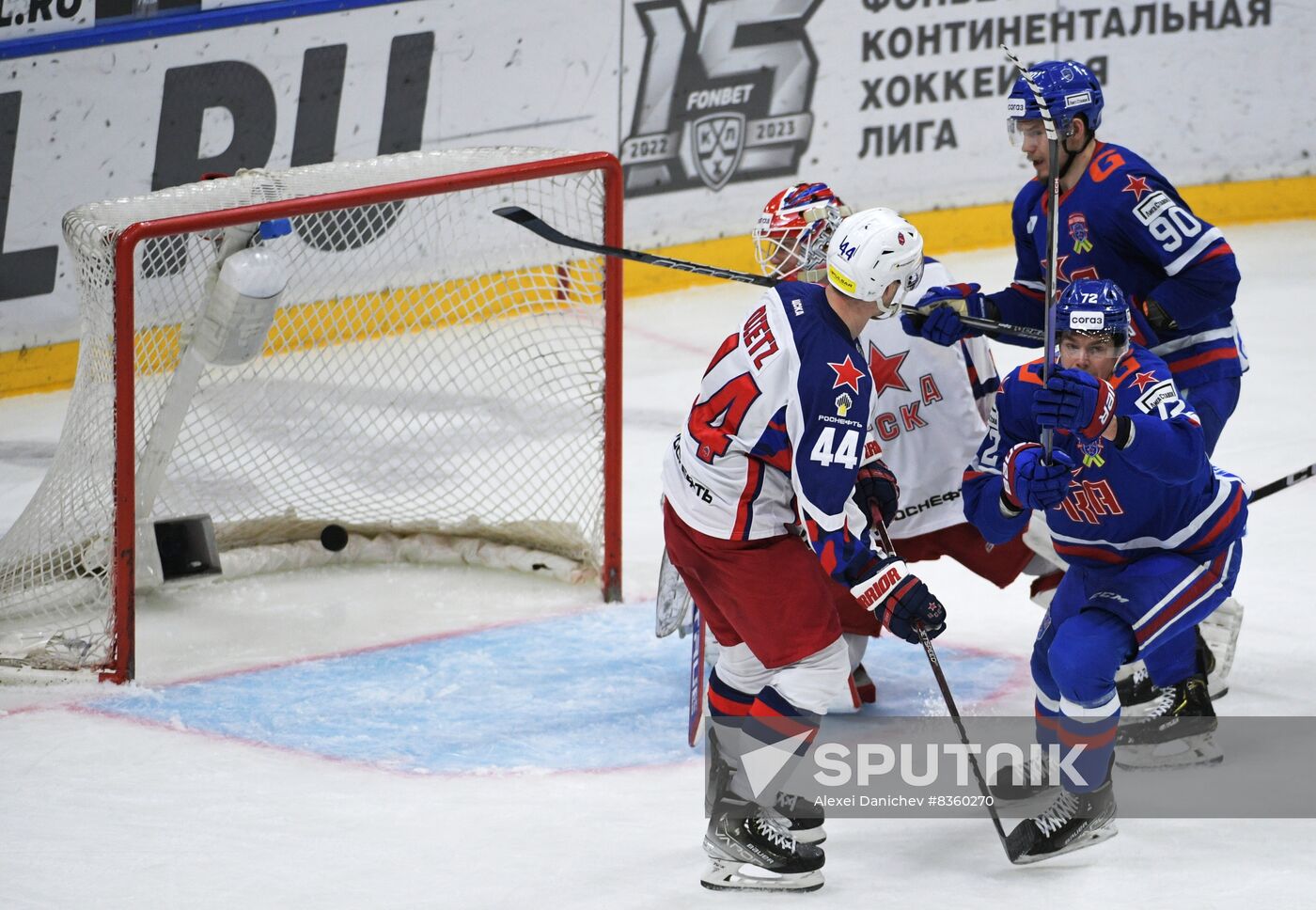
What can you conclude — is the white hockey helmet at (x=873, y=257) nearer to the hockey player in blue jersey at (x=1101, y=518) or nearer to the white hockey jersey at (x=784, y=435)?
Answer: the white hockey jersey at (x=784, y=435)

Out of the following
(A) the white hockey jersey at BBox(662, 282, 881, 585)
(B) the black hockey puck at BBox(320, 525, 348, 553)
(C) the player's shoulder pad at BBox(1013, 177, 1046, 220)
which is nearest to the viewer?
(A) the white hockey jersey at BBox(662, 282, 881, 585)

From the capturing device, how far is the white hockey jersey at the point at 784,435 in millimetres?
3078

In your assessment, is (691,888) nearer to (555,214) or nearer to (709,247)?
(555,214)

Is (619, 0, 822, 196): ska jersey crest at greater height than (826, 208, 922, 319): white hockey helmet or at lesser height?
greater

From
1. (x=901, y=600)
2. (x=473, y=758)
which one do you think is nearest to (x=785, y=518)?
(x=901, y=600)

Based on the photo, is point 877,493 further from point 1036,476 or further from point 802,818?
point 802,818

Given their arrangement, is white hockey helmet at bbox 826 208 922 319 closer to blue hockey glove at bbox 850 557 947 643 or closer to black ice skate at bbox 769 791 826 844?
blue hockey glove at bbox 850 557 947 643

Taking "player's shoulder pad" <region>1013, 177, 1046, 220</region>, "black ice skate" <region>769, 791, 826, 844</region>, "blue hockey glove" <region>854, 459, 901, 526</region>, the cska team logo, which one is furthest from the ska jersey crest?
"black ice skate" <region>769, 791, 826, 844</region>

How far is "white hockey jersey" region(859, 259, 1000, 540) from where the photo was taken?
4.07 metres

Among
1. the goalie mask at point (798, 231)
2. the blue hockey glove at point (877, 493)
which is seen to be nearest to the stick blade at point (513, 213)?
the goalie mask at point (798, 231)

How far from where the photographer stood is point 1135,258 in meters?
4.06

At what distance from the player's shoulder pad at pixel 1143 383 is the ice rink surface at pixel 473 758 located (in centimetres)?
81

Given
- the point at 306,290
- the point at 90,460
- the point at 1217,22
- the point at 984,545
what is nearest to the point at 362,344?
the point at 306,290

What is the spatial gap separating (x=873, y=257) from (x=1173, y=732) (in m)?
1.38
